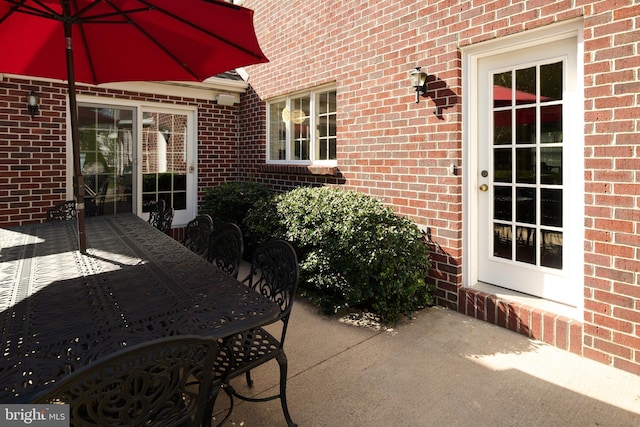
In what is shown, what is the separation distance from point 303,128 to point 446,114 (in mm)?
2816

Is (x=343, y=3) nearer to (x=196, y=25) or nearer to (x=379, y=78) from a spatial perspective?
(x=379, y=78)

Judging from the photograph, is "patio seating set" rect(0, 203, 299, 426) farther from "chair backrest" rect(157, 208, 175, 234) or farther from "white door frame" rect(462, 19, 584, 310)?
"white door frame" rect(462, 19, 584, 310)

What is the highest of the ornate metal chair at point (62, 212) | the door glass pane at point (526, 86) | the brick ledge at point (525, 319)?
the door glass pane at point (526, 86)

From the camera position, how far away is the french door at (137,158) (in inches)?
246

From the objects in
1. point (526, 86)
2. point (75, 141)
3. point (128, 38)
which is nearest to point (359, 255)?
point (526, 86)

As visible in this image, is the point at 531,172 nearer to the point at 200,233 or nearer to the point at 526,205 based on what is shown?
the point at 526,205

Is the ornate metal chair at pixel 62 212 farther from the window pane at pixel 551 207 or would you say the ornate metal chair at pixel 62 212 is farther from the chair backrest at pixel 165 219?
the window pane at pixel 551 207

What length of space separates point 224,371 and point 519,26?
351cm

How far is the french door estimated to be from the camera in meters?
6.25

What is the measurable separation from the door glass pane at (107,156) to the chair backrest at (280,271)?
455 centimetres

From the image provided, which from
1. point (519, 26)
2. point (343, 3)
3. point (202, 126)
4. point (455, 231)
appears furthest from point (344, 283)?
point (202, 126)

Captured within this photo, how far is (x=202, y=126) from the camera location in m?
7.21

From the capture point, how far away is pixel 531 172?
11.8 ft

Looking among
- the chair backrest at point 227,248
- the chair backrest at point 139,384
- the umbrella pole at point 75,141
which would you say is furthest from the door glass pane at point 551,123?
the umbrella pole at point 75,141
